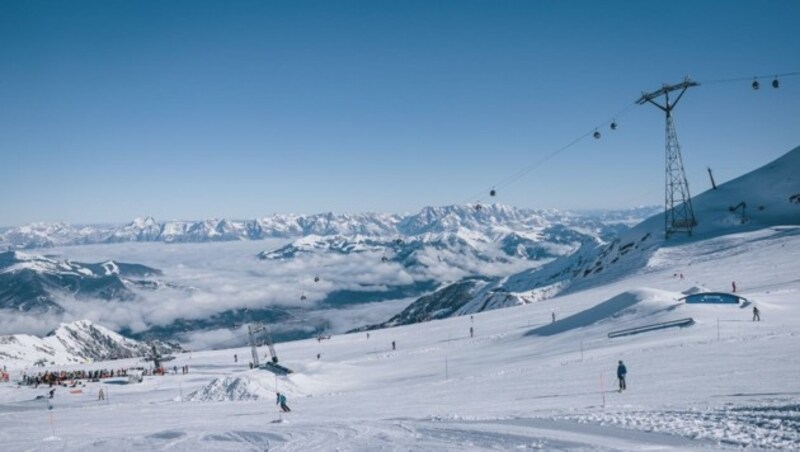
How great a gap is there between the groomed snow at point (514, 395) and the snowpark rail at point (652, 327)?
79cm

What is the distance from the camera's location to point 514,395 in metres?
24.8

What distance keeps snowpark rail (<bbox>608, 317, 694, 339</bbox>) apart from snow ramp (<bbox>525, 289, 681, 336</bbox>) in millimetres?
2132

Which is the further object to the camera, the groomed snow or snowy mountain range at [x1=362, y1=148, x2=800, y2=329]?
snowy mountain range at [x1=362, y1=148, x2=800, y2=329]

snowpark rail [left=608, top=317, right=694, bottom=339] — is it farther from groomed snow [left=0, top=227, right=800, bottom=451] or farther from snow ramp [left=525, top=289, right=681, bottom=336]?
snow ramp [left=525, top=289, right=681, bottom=336]

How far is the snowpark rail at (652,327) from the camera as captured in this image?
34031 millimetres

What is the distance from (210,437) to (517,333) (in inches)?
1276

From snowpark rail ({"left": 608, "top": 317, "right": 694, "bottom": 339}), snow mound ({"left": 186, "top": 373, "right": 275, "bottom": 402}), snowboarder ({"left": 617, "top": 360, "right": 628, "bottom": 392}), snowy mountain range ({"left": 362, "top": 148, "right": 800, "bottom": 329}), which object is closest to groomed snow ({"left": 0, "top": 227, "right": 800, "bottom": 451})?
snow mound ({"left": 186, "top": 373, "right": 275, "bottom": 402})

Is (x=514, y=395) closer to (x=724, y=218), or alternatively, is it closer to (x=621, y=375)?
(x=621, y=375)

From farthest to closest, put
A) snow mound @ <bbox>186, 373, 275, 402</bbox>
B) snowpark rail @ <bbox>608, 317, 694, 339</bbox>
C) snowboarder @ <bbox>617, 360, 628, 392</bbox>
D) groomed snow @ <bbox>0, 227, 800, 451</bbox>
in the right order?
snow mound @ <bbox>186, 373, 275, 402</bbox> → snowpark rail @ <bbox>608, 317, 694, 339</bbox> → snowboarder @ <bbox>617, 360, 628, 392</bbox> → groomed snow @ <bbox>0, 227, 800, 451</bbox>

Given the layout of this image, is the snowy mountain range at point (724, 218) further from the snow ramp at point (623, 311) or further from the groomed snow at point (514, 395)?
the snow ramp at point (623, 311)

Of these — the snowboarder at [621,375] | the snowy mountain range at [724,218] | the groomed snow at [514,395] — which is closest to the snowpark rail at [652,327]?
the groomed snow at [514,395]

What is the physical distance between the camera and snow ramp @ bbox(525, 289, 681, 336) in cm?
3909

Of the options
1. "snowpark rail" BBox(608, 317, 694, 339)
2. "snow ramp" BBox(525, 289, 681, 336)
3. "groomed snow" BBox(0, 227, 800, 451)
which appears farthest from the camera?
"snow ramp" BBox(525, 289, 681, 336)

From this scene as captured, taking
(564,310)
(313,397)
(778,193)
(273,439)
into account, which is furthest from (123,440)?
(778,193)
